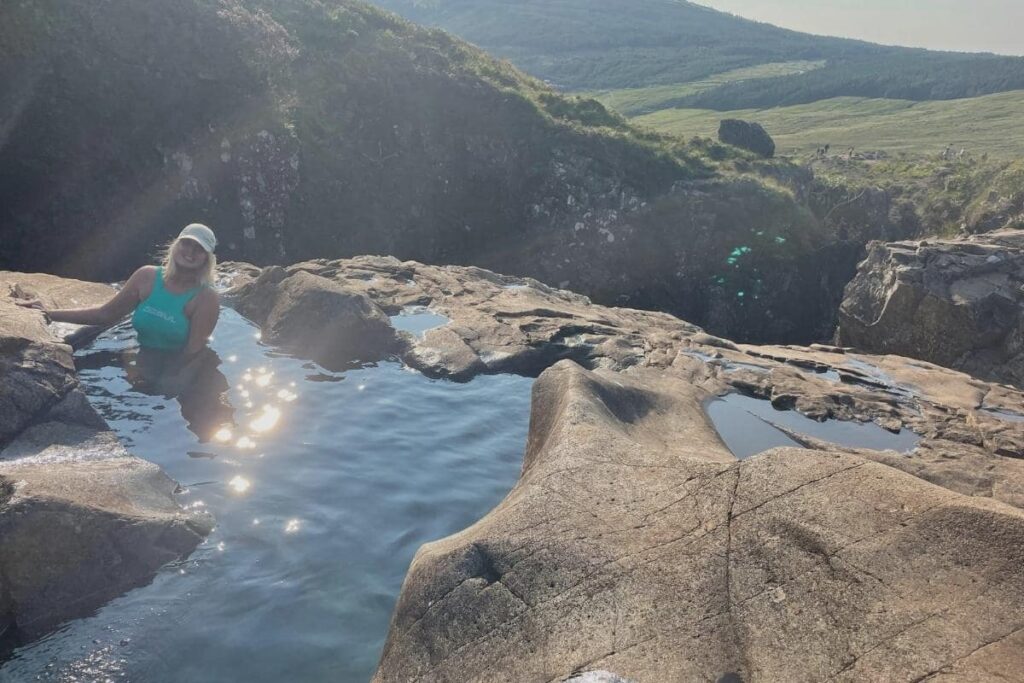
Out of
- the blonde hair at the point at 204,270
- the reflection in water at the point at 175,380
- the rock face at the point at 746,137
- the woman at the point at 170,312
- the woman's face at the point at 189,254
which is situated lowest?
the reflection in water at the point at 175,380

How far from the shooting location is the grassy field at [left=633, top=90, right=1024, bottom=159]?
7544 centimetres

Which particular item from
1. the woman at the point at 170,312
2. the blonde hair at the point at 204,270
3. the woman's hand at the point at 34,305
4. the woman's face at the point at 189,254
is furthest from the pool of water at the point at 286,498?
the woman's face at the point at 189,254

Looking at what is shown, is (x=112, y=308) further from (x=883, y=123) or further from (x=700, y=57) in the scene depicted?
(x=700, y=57)

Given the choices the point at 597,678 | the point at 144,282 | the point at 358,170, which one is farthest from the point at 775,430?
the point at 358,170

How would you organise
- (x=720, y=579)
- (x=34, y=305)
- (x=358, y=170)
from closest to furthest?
(x=720, y=579) < (x=34, y=305) < (x=358, y=170)

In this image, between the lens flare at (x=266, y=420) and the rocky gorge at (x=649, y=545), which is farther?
the lens flare at (x=266, y=420)

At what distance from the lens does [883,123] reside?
98688mm

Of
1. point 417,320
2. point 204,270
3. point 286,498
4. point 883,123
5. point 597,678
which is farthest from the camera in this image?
point 883,123

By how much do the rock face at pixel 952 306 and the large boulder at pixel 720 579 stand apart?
13335 millimetres

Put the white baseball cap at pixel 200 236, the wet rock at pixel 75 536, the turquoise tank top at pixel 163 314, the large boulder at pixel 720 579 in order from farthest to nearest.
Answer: the turquoise tank top at pixel 163 314, the white baseball cap at pixel 200 236, the wet rock at pixel 75 536, the large boulder at pixel 720 579

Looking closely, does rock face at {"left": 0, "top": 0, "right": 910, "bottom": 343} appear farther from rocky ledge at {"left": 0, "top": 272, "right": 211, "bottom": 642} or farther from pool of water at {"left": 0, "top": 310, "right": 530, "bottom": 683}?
rocky ledge at {"left": 0, "top": 272, "right": 211, "bottom": 642}

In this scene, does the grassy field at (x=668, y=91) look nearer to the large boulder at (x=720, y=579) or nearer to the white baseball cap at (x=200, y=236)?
the white baseball cap at (x=200, y=236)

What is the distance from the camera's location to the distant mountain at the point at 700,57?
12519 cm

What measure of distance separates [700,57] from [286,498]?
17349 cm
